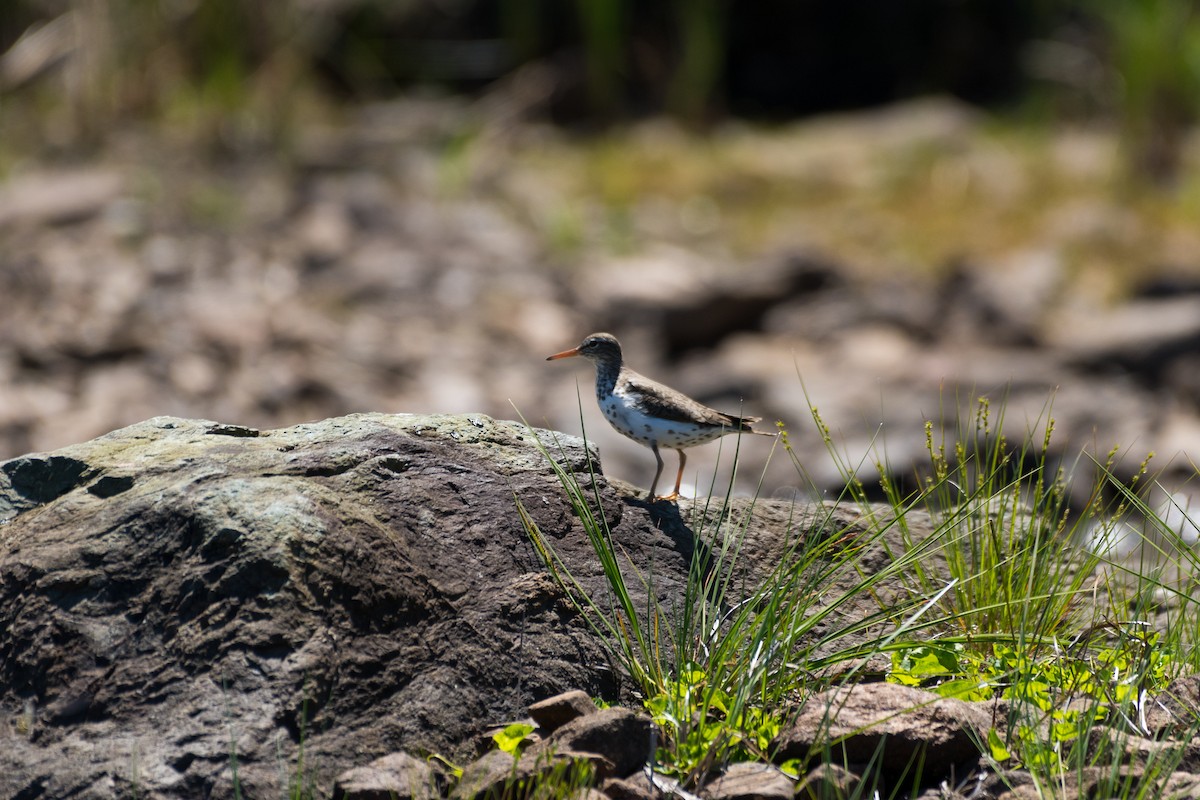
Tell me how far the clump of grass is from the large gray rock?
0.39 ft

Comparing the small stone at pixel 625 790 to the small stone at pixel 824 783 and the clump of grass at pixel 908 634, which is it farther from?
the small stone at pixel 824 783

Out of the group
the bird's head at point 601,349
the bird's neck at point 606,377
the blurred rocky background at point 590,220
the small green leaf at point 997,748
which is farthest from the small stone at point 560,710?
the blurred rocky background at point 590,220

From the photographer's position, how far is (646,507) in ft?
16.6

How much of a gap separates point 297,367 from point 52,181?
4.38 metres

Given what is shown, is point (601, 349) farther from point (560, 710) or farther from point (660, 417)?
point (560, 710)

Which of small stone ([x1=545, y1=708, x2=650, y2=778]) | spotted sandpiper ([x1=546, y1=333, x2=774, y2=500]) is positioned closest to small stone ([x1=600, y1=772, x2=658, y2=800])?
small stone ([x1=545, y1=708, x2=650, y2=778])

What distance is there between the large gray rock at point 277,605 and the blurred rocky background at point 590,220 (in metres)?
6.82

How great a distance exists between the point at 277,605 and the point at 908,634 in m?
2.17

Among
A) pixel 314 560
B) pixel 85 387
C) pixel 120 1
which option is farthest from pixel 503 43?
pixel 314 560

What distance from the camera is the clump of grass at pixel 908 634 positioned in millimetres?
4012

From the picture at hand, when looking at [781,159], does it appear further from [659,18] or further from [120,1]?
[120,1]

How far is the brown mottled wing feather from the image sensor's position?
5734 mm

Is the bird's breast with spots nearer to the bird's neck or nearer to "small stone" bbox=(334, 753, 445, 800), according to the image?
the bird's neck

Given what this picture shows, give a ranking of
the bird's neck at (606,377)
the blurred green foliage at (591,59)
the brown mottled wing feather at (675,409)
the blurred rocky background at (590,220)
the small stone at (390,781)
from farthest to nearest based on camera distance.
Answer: the blurred green foliage at (591,59), the blurred rocky background at (590,220), the bird's neck at (606,377), the brown mottled wing feather at (675,409), the small stone at (390,781)
